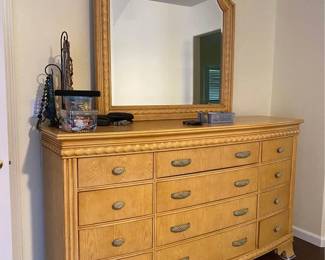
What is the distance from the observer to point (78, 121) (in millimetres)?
1500

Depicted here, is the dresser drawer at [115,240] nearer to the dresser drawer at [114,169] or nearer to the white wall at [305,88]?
the dresser drawer at [114,169]

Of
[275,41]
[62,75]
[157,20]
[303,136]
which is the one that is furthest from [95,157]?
[275,41]

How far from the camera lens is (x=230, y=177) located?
1977mm

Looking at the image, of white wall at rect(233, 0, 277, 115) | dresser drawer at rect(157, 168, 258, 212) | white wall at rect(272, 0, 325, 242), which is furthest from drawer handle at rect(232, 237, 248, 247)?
white wall at rect(233, 0, 277, 115)

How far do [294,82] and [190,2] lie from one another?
1.16 metres

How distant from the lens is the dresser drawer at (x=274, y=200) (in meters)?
2.21

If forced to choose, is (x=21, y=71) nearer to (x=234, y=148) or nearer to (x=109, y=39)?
(x=109, y=39)

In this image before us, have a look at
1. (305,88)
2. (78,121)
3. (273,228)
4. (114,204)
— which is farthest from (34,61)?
(305,88)

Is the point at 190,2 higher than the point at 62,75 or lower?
higher

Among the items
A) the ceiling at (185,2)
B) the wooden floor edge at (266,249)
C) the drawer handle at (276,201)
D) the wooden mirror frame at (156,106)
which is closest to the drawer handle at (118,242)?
the wooden mirror frame at (156,106)

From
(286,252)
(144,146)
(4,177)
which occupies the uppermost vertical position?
(144,146)

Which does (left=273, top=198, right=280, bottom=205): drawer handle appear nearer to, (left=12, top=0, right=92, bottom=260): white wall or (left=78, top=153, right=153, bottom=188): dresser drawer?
(left=78, top=153, right=153, bottom=188): dresser drawer

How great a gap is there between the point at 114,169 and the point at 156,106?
2.49 feet

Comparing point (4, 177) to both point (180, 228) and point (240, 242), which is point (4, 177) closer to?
point (180, 228)
